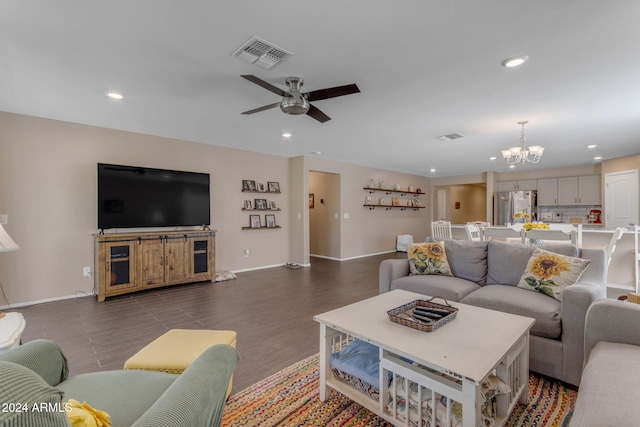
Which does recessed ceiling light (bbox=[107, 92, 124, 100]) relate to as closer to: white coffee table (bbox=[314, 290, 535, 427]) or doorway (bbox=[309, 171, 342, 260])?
white coffee table (bbox=[314, 290, 535, 427])

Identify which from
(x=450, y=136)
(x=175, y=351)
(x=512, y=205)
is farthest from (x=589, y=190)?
(x=175, y=351)

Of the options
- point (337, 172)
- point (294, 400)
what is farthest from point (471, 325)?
point (337, 172)

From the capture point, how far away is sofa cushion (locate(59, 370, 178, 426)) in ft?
3.40

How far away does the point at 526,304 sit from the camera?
2.09m

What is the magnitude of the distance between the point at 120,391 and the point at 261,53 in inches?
87.9

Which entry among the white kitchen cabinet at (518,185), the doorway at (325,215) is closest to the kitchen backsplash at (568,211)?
the white kitchen cabinet at (518,185)

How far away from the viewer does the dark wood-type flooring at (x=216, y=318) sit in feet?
7.61

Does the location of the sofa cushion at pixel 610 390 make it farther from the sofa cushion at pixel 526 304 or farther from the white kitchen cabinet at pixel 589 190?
the white kitchen cabinet at pixel 589 190

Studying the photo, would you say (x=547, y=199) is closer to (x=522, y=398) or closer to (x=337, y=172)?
(x=337, y=172)

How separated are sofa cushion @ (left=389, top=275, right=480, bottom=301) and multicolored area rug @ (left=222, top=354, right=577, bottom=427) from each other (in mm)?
765

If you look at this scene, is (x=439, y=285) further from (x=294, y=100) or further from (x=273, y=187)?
(x=273, y=187)

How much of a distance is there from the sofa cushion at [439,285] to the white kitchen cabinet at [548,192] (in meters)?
6.87

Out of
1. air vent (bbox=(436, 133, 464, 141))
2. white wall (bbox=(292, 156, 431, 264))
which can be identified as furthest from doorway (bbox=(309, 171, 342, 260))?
air vent (bbox=(436, 133, 464, 141))

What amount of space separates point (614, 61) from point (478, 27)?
139 cm
